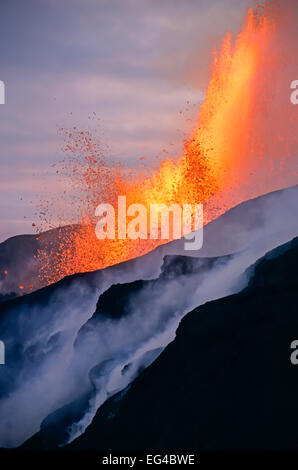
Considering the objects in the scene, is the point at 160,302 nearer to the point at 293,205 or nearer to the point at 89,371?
the point at 89,371

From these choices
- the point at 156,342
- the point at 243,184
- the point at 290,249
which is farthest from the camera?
the point at 243,184

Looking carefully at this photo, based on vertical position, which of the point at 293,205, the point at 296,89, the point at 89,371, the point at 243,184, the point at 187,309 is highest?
the point at 296,89

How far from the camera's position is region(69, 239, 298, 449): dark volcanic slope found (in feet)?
50.8

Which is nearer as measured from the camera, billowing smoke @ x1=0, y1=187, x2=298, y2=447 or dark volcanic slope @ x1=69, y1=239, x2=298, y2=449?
dark volcanic slope @ x1=69, y1=239, x2=298, y2=449

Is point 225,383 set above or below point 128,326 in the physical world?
below

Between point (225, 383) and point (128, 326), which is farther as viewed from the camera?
point (128, 326)

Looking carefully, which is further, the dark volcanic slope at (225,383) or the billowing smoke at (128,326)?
the billowing smoke at (128,326)

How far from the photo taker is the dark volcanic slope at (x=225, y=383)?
15.5 m

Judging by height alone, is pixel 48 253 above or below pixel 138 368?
above

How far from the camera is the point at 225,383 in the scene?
54.8 feet

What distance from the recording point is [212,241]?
968 inches

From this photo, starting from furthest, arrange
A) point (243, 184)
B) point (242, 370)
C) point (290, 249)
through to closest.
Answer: point (243, 184)
point (290, 249)
point (242, 370)
